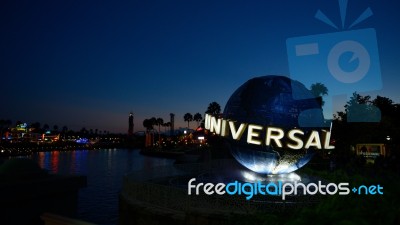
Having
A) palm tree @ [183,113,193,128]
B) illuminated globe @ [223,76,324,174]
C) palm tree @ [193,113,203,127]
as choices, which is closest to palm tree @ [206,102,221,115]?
palm tree @ [193,113,203,127]

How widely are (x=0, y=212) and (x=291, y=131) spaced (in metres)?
11.4

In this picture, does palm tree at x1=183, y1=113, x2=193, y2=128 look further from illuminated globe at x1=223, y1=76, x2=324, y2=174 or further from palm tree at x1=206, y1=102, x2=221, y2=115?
illuminated globe at x1=223, y1=76, x2=324, y2=174

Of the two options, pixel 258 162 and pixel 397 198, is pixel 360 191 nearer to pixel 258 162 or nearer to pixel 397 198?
pixel 397 198

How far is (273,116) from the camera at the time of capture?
14.4 meters

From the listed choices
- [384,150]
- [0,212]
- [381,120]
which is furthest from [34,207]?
[384,150]

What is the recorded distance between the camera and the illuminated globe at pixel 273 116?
563 inches

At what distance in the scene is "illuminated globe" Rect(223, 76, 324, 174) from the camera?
563 inches

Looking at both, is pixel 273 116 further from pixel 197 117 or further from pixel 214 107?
pixel 197 117

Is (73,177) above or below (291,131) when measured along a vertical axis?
below

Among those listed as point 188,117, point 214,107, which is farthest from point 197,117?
point 214,107

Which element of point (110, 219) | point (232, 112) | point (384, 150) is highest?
point (232, 112)

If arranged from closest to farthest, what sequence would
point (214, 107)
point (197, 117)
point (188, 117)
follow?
point (214, 107) → point (197, 117) → point (188, 117)

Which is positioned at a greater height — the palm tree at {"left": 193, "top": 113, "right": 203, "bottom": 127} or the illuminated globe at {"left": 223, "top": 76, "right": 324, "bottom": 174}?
the palm tree at {"left": 193, "top": 113, "right": 203, "bottom": 127}

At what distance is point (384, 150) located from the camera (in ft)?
146
